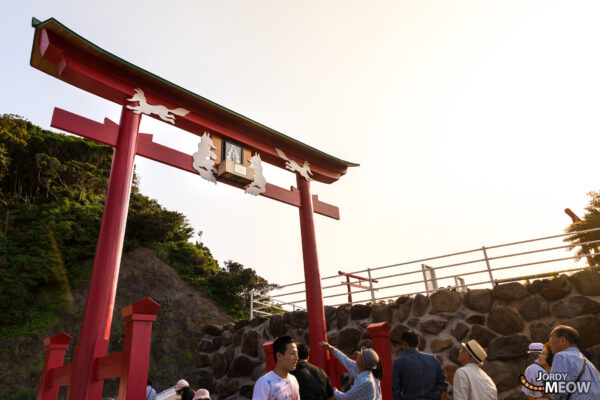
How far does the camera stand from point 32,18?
15.6 ft

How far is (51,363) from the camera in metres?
5.07

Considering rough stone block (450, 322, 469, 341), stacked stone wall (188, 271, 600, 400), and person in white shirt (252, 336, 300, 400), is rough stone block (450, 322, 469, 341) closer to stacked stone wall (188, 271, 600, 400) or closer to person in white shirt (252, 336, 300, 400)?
stacked stone wall (188, 271, 600, 400)

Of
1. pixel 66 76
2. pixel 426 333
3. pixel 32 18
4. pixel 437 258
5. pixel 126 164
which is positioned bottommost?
pixel 426 333

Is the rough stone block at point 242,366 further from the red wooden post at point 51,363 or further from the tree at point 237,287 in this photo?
the tree at point 237,287

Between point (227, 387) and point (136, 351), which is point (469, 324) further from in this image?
point (136, 351)

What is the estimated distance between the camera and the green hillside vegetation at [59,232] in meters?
14.1

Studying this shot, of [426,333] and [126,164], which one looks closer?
[126,164]

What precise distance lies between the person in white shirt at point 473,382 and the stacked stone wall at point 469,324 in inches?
126

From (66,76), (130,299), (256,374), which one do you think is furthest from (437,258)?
(130,299)

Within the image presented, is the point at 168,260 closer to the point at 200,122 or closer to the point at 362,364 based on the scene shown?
the point at 200,122

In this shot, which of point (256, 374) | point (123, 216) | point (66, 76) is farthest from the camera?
point (256, 374)

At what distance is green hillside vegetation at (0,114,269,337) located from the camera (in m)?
14.1

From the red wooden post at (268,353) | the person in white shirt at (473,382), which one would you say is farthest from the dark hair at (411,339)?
the red wooden post at (268,353)

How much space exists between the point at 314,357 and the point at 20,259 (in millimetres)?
13662
